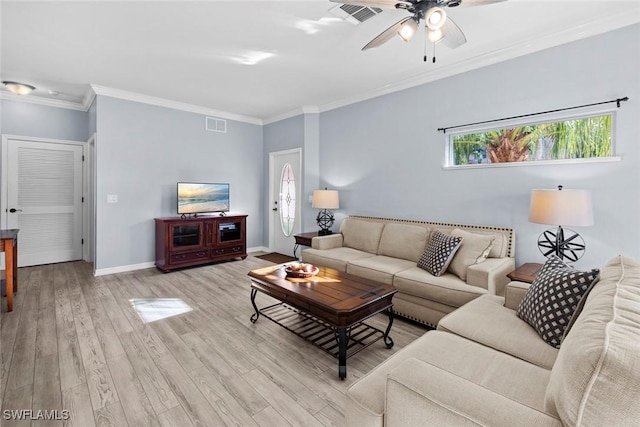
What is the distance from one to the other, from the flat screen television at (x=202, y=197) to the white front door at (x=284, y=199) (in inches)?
40.8

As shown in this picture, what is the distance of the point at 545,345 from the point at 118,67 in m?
4.80

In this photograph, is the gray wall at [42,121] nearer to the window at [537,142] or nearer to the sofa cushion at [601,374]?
the window at [537,142]

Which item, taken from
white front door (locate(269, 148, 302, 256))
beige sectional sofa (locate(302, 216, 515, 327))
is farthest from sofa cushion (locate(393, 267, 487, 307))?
white front door (locate(269, 148, 302, 256))

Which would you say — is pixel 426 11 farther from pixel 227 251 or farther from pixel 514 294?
pixel 227 251

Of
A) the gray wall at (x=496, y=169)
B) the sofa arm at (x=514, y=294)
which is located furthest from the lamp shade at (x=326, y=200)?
the sofa arm at (x=514, y=294)

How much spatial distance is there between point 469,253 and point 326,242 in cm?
182

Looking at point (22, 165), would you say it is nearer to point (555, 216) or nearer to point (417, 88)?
point (417, 88)

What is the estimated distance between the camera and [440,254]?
287cm

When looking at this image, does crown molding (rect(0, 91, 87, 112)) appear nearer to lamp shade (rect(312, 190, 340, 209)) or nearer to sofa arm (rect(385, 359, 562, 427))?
lamp shade (rect(312, 190, 340, 209))

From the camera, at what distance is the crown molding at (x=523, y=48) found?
2.54 metres

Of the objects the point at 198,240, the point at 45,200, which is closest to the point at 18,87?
the point at 45,200

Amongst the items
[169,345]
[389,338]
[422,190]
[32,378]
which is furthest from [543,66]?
[32,378]

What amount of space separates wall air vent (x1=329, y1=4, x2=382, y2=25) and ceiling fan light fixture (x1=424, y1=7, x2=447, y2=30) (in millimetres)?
725

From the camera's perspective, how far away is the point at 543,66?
289cm
